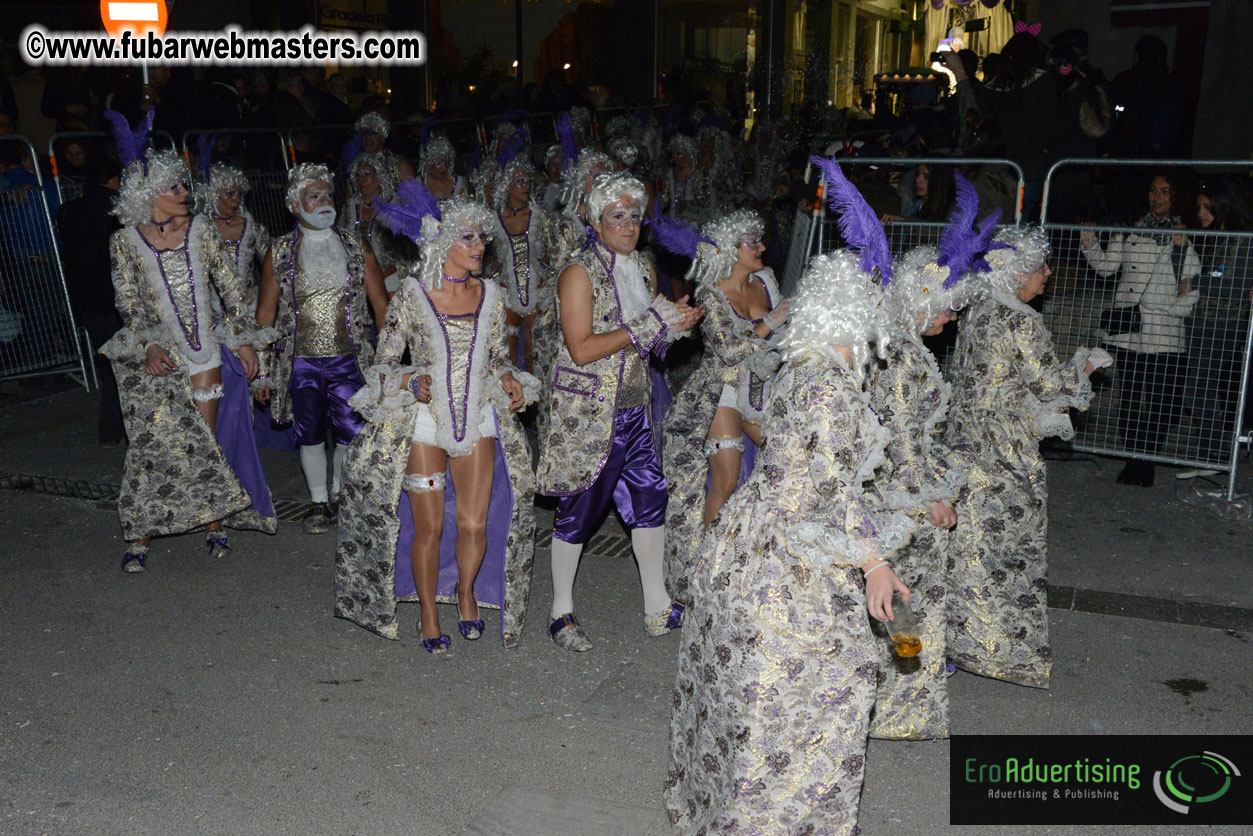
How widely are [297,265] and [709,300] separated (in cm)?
239

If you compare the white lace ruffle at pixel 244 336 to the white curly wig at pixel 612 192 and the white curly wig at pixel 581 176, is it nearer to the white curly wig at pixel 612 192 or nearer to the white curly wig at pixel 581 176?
the white curly wig at pixel 581 176

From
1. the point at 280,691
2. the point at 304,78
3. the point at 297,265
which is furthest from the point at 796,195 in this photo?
the point at 280,691

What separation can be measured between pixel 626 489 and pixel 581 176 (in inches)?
97.0

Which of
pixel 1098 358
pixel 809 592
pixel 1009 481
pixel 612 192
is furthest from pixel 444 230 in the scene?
pixel 1098 358

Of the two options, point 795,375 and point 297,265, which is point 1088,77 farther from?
point 795,375

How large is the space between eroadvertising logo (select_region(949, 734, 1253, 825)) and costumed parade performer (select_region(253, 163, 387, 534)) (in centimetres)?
357

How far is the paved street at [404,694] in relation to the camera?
377 cm

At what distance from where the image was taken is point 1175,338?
22.4 feet

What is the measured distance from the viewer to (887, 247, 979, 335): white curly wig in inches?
157

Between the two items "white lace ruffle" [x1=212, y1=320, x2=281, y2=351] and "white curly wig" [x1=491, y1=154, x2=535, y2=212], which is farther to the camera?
"white curly wig" [x1=491, y1=154, x2=535, y2=212]

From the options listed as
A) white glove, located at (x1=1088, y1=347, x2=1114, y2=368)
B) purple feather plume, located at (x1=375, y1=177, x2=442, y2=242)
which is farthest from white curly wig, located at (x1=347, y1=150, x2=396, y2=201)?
white glove, located at (x1=1088, y1=347, x2=1114, y2=368)

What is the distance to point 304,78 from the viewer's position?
12859 mm

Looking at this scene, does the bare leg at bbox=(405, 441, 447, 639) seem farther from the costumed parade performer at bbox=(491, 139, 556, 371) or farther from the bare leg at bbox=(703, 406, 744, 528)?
the costumed parade performer at bbox=(491, 139, 556, 371)

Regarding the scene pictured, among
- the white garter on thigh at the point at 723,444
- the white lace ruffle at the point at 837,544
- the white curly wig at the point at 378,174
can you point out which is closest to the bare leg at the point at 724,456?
the white garter on thigh at the point at 723,444
